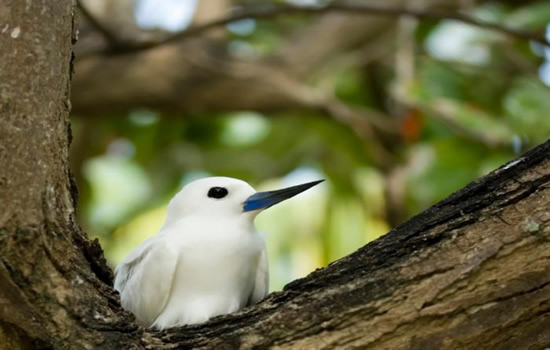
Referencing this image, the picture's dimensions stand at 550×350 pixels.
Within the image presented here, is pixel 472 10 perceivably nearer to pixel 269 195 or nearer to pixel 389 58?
pixel 389 58

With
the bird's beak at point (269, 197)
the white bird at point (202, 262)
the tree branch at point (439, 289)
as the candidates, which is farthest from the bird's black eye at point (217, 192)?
the tree branch at point (439, 289)

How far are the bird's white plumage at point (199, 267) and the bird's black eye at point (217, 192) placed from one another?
0.06 ft

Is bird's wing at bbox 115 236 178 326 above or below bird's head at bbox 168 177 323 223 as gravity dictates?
below

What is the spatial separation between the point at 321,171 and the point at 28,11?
572cm

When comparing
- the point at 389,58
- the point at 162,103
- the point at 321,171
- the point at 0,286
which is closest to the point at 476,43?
the point at 389,58

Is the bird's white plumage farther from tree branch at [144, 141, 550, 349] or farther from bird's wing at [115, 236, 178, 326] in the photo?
tree branch at [144, 141, 550, 349]

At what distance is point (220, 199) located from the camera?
16.5 ft

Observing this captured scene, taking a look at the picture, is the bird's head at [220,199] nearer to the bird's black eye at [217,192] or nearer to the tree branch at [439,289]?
the bird's black eye at [217,192]

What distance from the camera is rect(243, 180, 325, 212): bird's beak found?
4820 millimetres

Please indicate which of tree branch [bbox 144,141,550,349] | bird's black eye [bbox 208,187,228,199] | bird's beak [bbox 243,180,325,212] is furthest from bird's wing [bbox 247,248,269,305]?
tree branch [bbox 144,141,550,349]

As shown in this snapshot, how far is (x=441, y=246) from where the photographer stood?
360cm

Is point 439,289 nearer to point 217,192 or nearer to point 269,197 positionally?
point 269,197

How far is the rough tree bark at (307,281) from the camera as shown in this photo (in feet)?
11.4

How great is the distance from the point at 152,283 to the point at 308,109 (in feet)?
12.8
